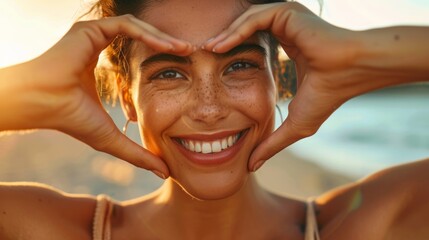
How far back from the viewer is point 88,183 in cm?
704

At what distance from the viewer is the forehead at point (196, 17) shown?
2600 millimetres

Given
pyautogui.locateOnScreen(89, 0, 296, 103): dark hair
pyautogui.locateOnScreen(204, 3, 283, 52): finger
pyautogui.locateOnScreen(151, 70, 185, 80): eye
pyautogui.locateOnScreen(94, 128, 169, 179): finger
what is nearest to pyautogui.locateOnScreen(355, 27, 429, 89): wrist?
pyautogui.locateOnScreen(204, 3, 283, 52): finger

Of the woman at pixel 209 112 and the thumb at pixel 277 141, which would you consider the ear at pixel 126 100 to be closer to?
the woman at pixel 209 112

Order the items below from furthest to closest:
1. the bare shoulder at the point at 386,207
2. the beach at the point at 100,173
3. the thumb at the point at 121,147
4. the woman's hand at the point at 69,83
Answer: the beach at the point at 100,173 → the bare shoulder at the point at 386,207 → the thumb at the point at 121,147 → the woman's hand at the point at 69,83

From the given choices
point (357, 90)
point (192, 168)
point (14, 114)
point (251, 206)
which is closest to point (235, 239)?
point (251, 206)

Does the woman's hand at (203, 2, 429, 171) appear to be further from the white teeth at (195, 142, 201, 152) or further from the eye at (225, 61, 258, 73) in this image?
the white teeth at (195, 142, 201, 152)

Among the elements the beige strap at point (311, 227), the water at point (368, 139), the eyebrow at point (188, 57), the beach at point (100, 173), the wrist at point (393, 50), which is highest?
the wrist at point (393, 50)

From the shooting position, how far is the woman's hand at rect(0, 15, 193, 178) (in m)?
2.40

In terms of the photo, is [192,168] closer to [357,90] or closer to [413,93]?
[357,90]

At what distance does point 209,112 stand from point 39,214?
105 cm

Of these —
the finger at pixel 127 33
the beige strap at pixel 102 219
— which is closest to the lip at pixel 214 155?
the finger at pixel 127 33

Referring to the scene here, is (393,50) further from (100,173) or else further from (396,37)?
(100,173)

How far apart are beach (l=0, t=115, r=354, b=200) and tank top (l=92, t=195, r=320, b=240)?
11.1 feet

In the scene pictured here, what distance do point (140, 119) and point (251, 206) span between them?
Result: 865 mm
